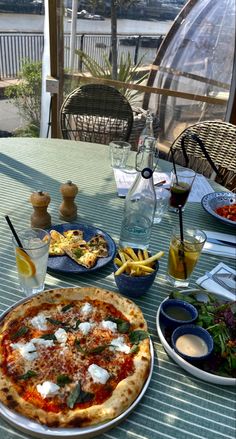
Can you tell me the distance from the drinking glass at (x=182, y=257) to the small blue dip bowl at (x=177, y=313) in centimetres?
20

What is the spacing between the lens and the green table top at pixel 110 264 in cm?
94

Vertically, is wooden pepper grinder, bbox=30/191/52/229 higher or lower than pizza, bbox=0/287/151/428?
higher

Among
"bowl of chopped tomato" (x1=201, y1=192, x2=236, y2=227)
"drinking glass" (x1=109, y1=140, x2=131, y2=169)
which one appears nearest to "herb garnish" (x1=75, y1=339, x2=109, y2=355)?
"bowl of chopped tomato" (x1=201, y1=192, x2=236, y2=227)

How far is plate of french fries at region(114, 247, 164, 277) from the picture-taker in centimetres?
126

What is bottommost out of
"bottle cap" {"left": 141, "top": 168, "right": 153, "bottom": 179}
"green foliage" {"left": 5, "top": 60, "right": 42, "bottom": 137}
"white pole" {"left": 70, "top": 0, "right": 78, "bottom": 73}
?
"green foliage" {"left": 5, "top": 60, "right": 42, "bottom": 137}

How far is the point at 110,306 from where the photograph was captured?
121 cm

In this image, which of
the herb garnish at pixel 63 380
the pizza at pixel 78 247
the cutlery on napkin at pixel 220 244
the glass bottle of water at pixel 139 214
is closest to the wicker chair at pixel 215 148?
the cutlery on napkin at pixel 220 244

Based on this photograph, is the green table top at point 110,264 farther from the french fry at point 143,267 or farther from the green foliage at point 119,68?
the green foliage at point 119,68

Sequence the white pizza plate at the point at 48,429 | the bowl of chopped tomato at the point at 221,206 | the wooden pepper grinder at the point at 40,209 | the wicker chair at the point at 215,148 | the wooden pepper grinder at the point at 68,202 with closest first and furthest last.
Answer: the white pizza plate at the point at 48,429, the wooden pepper grinder at the point at 40,209, the wooden pepper grinder at the point at 68,202, the bowl of chopped tomato at the point at 221,206, the wicker chair at the point at 215,148

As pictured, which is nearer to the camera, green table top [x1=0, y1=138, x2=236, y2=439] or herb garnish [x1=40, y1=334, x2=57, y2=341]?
green table top [x1=0, y1=138, x2=236, y2=439]

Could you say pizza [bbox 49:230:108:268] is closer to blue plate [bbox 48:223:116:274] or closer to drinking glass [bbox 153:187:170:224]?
blue plate [bbox 48:223:116:274]

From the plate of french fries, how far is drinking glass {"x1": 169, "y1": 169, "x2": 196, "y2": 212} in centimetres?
62

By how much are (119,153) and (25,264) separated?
1.23 m

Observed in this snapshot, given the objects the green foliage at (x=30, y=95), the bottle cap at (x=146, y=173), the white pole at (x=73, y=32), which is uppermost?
the white pole at (x=73, y=32)
